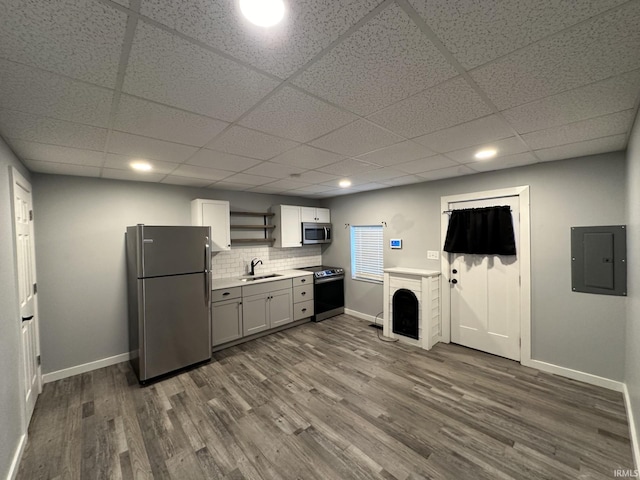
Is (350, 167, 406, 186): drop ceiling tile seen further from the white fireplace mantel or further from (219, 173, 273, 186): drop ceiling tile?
the white fireplace mantel

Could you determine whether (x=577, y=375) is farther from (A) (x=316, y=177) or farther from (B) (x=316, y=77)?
(B) (x=316, y=77)

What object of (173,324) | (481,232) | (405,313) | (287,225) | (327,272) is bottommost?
(405,313)

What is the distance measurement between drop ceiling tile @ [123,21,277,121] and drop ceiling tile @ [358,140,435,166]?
1.35 m

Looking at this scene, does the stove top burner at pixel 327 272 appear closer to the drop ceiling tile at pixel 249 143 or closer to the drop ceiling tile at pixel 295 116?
the drop ceiling tile at pixel 249 143

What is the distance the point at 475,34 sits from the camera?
40.1 inches

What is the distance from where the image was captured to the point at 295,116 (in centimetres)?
170

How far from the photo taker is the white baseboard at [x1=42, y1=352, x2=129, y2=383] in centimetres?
302

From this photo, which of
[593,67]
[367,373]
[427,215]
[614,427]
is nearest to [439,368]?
[367,373]

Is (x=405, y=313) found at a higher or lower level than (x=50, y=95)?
lower

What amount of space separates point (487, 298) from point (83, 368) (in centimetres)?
524

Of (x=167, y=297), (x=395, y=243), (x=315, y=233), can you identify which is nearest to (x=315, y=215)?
(x=315, y=233)

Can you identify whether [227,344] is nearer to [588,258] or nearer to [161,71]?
[161,71]

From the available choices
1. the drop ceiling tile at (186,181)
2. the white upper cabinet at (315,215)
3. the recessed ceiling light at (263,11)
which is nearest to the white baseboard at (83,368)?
the drop ceiling tile at (186,181)

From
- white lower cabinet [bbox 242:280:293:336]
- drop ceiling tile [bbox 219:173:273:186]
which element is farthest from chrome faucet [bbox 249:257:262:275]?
drop ceiling tile [bbox 219:173:273:186]
